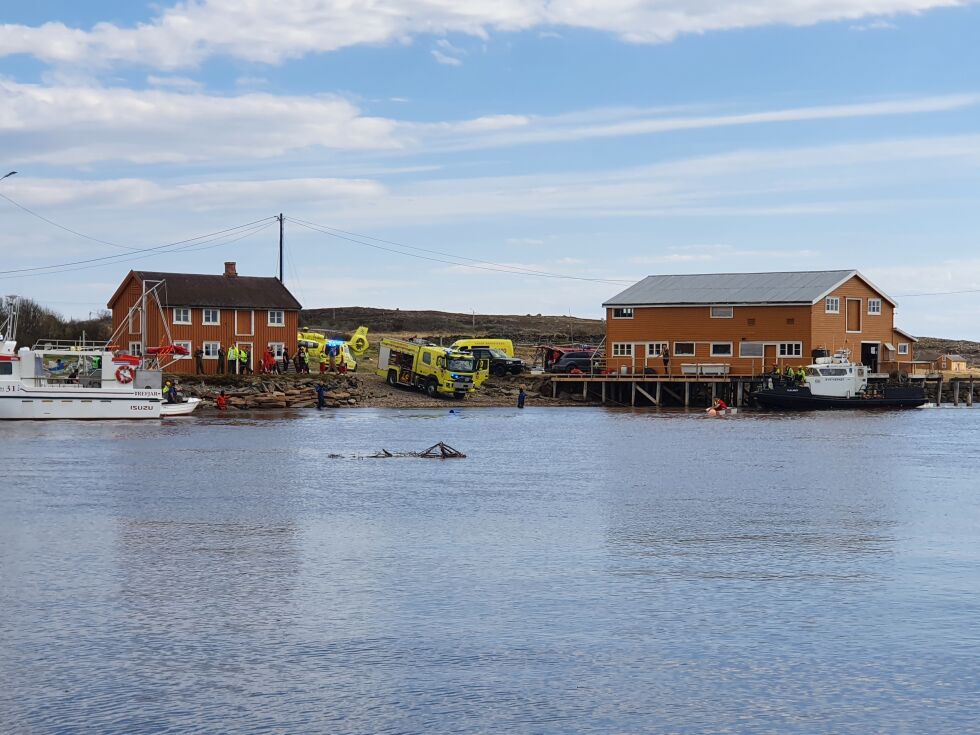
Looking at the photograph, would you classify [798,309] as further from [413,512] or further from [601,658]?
[601,658]

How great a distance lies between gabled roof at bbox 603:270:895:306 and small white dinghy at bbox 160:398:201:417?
28236mm

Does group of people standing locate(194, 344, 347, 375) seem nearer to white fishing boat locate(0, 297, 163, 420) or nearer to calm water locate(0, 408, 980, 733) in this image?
white fishing boat locate(0, 297, 163, 420)

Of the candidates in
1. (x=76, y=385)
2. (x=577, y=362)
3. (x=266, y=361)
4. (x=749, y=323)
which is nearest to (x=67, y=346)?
(x=266, y=361)

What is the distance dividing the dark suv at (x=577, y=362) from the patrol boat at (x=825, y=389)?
36.2 feet

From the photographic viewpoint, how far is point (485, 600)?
17109 mm

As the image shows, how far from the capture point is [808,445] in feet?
152

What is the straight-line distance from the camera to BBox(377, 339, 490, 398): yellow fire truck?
2741 inches

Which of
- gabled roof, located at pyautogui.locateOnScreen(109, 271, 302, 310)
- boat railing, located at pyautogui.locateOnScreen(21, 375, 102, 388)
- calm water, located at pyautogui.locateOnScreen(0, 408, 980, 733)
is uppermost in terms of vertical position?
gabled roof, located at pyautogui.locateOnScreen(109, 271, 302, 310)

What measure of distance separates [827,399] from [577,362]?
52.4 feet

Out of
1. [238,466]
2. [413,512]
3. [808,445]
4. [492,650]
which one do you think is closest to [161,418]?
[238,466]

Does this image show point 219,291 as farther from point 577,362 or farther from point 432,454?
point 432,454

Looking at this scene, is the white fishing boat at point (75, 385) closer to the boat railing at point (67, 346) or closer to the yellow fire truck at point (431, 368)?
the boat railing at point (67, 346)

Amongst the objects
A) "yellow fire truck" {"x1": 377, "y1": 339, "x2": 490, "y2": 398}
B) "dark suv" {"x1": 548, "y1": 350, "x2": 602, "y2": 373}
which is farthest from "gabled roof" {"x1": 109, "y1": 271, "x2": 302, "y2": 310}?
"dark suv" {"x1": 548, "y1": 350, "x2": 602, "y2": 373}

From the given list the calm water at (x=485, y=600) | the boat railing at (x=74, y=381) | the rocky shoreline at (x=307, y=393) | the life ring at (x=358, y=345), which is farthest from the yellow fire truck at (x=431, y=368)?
the calm water at (x=485, y=600)
